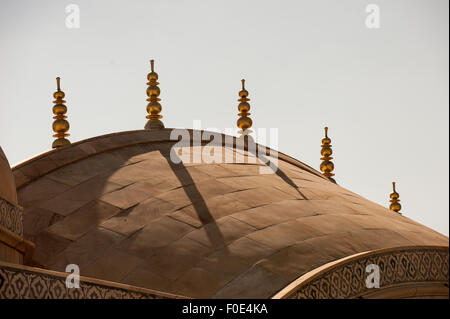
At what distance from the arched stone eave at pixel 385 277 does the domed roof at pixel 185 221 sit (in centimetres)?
21

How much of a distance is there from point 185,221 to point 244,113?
3114mm

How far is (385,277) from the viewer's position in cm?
666

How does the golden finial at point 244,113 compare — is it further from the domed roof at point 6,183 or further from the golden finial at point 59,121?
the domed roof at point 6,183

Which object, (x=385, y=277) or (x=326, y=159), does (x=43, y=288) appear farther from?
(x=326, y=159)

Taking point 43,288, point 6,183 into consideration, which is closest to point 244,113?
point 6,183

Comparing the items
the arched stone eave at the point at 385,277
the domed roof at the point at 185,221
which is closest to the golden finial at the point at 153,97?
the domed roof at the point at 185,221

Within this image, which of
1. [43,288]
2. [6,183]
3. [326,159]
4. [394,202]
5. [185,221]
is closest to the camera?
[43,288]

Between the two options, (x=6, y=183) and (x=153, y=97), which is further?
(x=153, y=97)

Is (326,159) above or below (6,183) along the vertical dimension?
above

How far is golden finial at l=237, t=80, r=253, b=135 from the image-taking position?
9.68m

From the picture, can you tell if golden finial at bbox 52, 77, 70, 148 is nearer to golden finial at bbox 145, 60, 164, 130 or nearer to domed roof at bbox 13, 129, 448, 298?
domed roof at bbox 13, 129, 448, 298

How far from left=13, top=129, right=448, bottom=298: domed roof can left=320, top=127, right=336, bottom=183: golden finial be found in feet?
7.34
